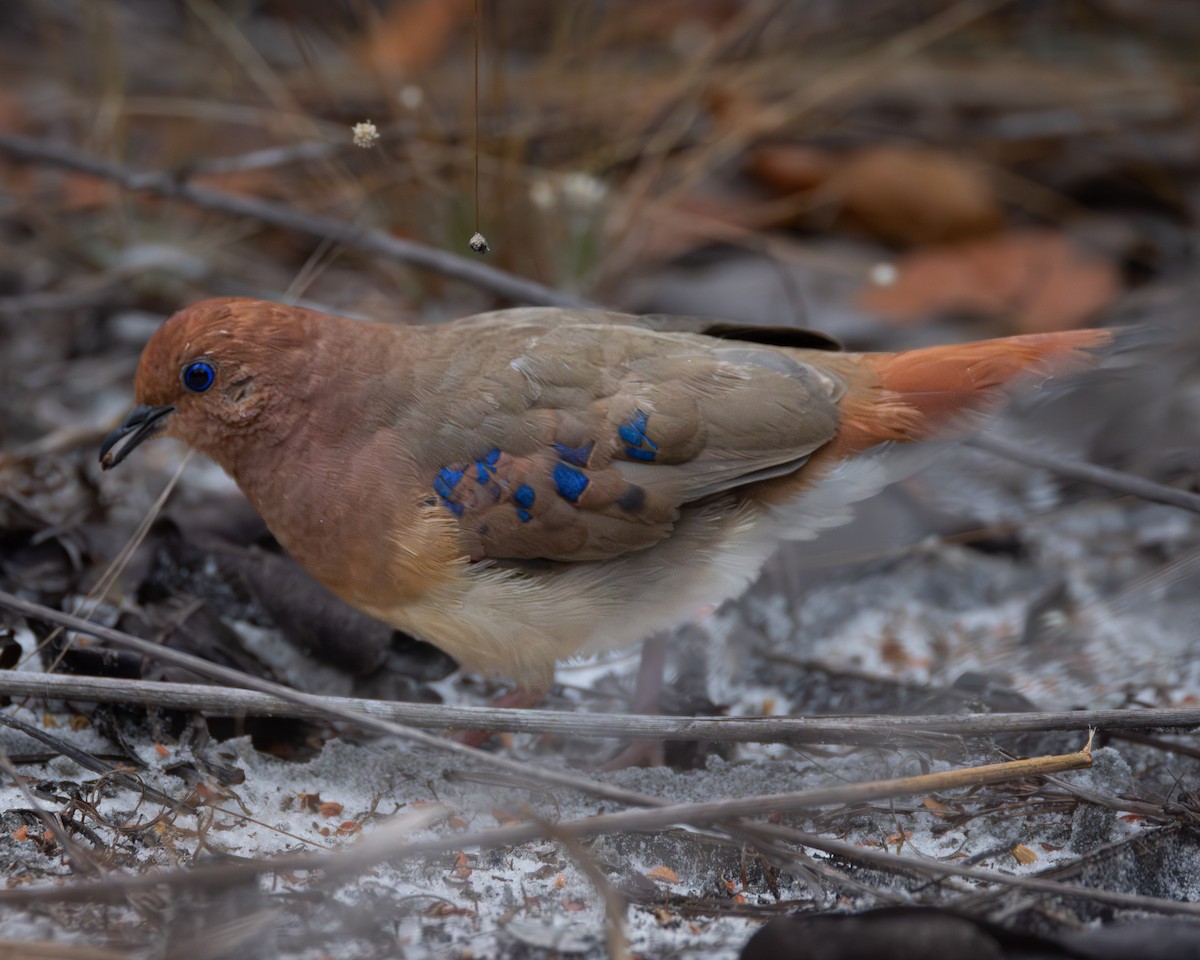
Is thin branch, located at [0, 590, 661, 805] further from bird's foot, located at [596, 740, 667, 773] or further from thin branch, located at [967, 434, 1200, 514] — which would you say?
thin branch, located at [967, 434, 1200, 514]

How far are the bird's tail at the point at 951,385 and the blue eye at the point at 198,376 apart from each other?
1445 mm

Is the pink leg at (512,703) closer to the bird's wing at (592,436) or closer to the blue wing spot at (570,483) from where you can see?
the bird's wing at (592,436)

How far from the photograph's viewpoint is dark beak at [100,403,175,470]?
2.81m

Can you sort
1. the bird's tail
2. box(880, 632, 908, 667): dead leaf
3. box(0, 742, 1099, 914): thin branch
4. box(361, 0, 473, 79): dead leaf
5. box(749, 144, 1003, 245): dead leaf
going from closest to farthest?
box(0, 742, 1099, 914): thin branch
the bird's tail
box(880, 632, 908, 667): dead leaf
box(749, 144, 1003, 245): dead leaf
box(361, 0, 473, 79): dead leaf

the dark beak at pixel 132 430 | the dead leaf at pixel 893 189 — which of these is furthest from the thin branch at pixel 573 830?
the dead leaf at pixel 893 189

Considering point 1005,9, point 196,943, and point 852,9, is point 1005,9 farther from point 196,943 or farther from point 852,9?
point 196,943

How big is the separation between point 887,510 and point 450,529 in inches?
64.9

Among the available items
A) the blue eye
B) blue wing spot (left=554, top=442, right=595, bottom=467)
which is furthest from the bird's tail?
the blue eye

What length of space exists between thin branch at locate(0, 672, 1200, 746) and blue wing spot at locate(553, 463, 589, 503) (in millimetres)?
511

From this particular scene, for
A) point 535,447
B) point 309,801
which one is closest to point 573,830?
point 309,801

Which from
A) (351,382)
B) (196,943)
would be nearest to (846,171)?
(351,382)

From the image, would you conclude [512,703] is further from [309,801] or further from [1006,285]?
[1006,285]

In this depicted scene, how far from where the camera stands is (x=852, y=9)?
6.05 meters

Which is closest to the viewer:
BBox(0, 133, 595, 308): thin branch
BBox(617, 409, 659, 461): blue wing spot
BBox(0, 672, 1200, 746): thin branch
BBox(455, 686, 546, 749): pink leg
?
BBox(0, 672, 1200, 746): thin branch
